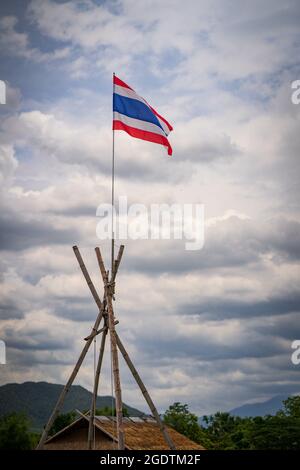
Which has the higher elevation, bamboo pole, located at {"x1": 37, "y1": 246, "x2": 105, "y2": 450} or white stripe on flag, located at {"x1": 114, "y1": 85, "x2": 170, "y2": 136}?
white stripe on flag, located at {"x1": 114, "y1": 85, "x2": 170, "y2": 136}

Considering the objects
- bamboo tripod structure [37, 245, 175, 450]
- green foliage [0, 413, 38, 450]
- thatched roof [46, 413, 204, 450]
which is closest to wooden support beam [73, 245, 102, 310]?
bamboo tripod structure [37, 245, 175, 450]

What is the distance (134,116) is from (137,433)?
55.8ft

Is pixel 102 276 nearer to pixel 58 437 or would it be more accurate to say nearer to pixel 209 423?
pixel 58 437

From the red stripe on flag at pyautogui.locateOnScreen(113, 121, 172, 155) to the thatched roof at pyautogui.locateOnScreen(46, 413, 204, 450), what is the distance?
13223mm

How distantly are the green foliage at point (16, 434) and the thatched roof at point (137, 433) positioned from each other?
11926 mm

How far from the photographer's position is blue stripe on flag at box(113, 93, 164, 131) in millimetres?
23938

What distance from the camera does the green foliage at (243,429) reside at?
200 ft

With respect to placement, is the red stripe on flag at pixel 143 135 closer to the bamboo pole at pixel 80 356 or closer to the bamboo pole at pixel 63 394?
the bamboo pole at pixel 80 356

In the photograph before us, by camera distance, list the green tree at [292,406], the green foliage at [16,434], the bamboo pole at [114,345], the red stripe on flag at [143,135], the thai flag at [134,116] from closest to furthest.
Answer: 1. the bamboo pole at [114,345]
2. the red stripe on flag at [143,135]
3. the thai flag at [134,116]
4. the green foliage at [16,434]
5. the green tree at [292,406]

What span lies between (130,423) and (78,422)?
271 cm

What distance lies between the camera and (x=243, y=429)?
7419cm

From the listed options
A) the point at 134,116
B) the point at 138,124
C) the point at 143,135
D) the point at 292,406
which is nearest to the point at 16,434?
the point at 143,135

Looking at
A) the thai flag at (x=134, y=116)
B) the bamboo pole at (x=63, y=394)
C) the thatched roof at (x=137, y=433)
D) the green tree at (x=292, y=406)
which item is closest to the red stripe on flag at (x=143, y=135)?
the thai flag at (x=134, y=116)

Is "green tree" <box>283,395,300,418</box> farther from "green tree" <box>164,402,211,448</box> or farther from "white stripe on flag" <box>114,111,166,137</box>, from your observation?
"white stripe on flag" <box>114,111,166,137</box>
